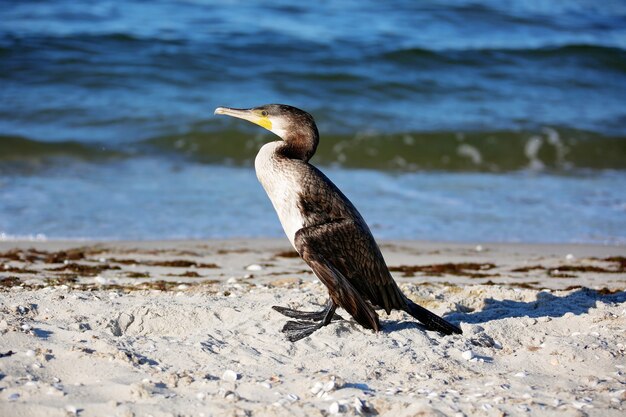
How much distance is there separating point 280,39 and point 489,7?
8.48 m

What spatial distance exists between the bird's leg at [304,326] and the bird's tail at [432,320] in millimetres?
506

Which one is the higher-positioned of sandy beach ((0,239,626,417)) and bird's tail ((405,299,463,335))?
bird's tail ((405,299,463,335))

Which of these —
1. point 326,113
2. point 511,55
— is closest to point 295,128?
point 326,113

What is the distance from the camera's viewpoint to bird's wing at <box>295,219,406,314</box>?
5.39 meters

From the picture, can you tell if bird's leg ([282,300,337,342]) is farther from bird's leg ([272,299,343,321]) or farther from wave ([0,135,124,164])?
wave ([0,135,124,164])

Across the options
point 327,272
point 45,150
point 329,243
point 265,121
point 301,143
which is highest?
point 265,121

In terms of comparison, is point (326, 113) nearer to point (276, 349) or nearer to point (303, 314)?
point (303, 314)

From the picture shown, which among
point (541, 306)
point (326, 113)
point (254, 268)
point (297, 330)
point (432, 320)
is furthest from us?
point (326, 113)

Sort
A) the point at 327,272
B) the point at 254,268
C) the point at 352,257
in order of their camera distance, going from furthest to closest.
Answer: the point at 254,268, the point at 352,257, the point at 327,272

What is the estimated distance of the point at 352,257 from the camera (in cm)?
552

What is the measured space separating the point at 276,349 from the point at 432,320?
1.08 metres

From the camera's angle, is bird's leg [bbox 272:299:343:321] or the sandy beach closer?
the sandy beach

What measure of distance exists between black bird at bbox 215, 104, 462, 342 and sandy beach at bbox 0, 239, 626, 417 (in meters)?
0.15

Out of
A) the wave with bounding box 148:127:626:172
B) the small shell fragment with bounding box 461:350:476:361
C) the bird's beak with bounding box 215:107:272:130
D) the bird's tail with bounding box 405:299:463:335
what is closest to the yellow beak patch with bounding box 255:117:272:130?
the bird's beak with bounding box 215:107:272:130
